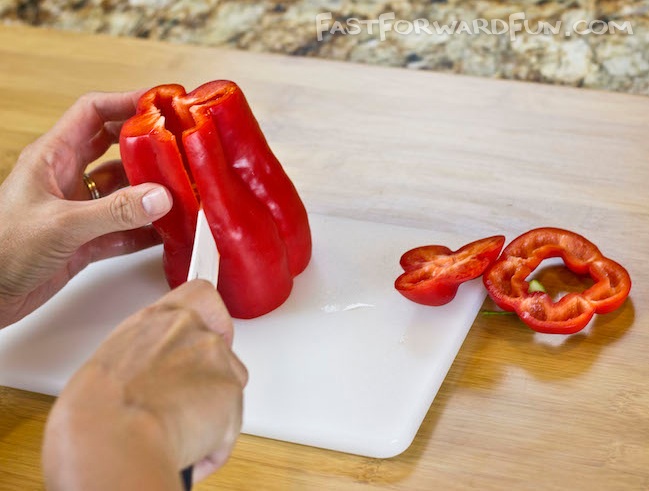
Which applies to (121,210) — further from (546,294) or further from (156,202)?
(546,294)

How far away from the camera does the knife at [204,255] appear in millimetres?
1206

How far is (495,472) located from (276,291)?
43 centimetres

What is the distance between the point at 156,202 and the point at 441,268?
42 cm

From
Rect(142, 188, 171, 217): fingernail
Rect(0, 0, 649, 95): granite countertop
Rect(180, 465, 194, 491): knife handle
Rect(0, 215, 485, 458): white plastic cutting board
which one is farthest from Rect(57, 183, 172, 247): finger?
Rect(0, 0, 649, 95): granite countertop

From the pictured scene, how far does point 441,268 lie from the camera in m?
Result: 1.44

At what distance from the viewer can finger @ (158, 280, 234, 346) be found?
1.08 m

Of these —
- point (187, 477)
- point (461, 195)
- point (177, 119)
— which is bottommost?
point (461, 195)

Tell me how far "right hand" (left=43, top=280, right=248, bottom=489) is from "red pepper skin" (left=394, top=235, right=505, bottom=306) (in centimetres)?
41

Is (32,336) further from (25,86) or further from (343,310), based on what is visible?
(25,86)

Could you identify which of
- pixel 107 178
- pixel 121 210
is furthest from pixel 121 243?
pixel 121 210

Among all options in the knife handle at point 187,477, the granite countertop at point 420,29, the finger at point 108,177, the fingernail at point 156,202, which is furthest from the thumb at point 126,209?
the granite countertop at point 420,29

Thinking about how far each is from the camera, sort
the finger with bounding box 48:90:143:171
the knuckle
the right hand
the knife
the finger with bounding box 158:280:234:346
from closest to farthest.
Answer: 1. the right hand
2. the finger with bounding box 158:280:234:346
3. the knife
4. the knuckle
5. the finger with bounding box 48:90:143:171

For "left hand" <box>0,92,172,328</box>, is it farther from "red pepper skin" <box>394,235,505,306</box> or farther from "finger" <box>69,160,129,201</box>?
"red pepper skin" <box>394,235,505,306</box>

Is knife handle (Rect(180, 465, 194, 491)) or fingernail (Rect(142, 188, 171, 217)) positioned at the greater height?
fingernail (Rect(142, 188, 171, 217))
